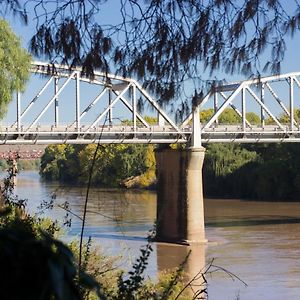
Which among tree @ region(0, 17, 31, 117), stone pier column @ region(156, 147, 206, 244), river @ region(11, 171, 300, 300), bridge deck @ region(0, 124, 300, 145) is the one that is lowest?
river @ region(11, 171, 300, 300)

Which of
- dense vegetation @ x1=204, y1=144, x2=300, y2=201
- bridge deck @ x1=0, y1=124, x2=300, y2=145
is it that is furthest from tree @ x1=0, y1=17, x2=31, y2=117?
dense vegetation @ x1=204, y1=144, x2=300, y2=201

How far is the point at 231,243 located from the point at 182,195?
5.19 m

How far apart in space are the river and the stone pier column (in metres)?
0.91

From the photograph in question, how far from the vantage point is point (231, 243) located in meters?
33.3

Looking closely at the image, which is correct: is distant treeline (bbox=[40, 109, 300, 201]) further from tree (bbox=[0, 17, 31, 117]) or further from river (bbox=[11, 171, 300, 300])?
tree (bbox=[0, 17, 31, 117])

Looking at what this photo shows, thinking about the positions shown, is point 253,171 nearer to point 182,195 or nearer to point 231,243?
point 182,195

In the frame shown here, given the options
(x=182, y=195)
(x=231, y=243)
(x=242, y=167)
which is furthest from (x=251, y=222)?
(x=242, y=167)

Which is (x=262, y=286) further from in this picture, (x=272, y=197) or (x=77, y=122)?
(x=272, y=197)

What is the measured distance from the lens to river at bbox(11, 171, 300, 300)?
21.6m

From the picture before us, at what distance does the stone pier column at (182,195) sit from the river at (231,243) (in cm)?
91

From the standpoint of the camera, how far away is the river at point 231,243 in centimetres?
2164

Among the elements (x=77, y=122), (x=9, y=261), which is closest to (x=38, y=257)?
(x=9, y=261)

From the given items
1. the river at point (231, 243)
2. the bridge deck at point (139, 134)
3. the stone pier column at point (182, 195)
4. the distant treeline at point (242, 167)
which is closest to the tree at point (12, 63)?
the river at point (231, 243)

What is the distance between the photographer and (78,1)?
19.2 ft
